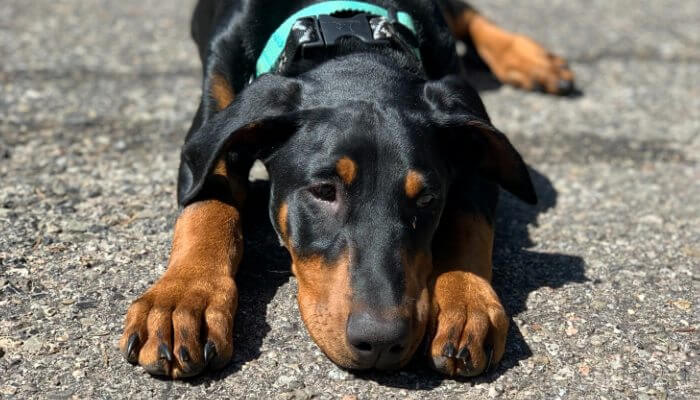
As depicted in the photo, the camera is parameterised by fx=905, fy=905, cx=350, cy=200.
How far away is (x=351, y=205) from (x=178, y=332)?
0.70 metres

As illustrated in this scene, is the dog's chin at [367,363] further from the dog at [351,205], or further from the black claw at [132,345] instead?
the black claw at [132,345]

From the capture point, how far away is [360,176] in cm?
303

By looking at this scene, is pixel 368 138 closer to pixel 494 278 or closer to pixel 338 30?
pixel 338 30

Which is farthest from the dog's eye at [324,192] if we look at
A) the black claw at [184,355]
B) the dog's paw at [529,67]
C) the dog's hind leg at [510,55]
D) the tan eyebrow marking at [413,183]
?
the dog's paw at [529,67]

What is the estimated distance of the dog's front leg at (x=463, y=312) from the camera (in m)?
2.95

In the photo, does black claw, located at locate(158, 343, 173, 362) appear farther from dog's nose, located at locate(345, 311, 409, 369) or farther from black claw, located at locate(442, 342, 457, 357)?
black claw, located at locate(442, 342, 457, 357)

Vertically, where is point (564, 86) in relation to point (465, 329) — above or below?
below

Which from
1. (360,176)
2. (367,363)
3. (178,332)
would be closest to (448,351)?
(367,363)

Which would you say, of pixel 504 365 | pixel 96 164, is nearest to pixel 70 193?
pixel 96 164

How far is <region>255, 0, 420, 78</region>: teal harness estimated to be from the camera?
375cm

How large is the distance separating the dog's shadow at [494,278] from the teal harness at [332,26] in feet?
2.16

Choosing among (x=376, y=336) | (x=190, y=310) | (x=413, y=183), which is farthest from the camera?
(x=413, y=183)

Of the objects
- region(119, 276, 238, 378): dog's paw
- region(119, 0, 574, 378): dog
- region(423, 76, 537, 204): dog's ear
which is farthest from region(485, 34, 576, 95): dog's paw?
region(119, 276, 238, 378): dog's paw

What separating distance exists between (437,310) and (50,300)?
56.9 inches
